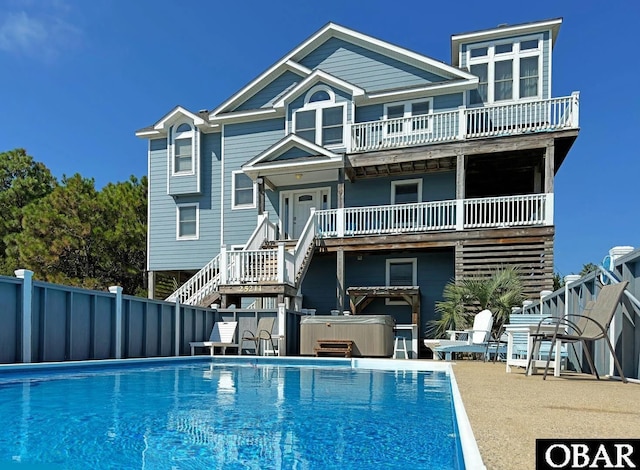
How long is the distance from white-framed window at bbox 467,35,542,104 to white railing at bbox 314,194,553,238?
3.70 meters

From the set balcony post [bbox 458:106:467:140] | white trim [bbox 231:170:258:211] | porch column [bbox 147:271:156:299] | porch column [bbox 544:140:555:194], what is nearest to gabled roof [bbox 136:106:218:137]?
white trim [bbox 231:170:258:211]

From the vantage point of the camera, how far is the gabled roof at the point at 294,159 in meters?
14.0

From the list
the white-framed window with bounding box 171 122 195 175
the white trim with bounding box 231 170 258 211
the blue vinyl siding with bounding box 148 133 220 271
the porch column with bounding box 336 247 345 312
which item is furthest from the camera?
the white-framed window with bounding box 171 122 195 175

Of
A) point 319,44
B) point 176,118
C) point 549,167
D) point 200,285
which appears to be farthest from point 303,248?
point 176,118

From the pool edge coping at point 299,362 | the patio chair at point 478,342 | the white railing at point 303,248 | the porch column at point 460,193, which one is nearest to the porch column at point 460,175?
the porch column at point 460,193

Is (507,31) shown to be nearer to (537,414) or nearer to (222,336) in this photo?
(222,336)

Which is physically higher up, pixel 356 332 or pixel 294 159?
pixel 294 159

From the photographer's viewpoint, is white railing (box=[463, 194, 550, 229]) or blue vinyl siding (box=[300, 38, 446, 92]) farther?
blue vinyl siding (box=[300, 38, 446, 92])

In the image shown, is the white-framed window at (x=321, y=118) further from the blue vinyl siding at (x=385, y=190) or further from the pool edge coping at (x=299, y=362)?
the pool edge coping at (x=299, y=362)

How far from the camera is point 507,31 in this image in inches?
573

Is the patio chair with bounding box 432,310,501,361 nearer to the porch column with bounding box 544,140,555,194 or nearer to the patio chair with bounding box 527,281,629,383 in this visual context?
the patio chair with bounding box 527,281,629,383

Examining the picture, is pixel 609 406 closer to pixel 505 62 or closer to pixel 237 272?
pixel 237 272

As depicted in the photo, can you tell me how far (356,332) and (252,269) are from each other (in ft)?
11.1

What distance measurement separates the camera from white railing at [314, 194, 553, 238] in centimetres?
1247
